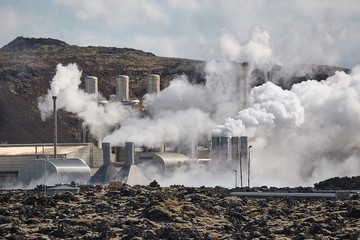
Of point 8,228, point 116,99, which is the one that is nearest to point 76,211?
point 8,228

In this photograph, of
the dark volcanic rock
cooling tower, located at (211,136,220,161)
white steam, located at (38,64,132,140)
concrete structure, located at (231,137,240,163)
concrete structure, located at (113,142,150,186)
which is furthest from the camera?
white steam, located at (38,64,132,140)

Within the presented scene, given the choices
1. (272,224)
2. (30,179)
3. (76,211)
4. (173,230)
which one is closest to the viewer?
(173,230)

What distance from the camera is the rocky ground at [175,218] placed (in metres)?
57.7

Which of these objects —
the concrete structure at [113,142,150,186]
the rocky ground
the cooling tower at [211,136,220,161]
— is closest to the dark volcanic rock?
the rocky ground

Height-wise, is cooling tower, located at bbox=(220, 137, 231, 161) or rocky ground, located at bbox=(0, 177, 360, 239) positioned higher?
cooling tower, located at bbox=(220, 137, 231, 161)

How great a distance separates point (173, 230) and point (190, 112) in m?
97.5

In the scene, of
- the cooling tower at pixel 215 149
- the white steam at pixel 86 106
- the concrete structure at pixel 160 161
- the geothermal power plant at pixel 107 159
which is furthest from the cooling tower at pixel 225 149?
the white steam at pixel 86 106

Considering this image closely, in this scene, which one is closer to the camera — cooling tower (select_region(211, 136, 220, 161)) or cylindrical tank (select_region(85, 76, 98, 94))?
cooling tower (select_region(211, 136, 220, 161))

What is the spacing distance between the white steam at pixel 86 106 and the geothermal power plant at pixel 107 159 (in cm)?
137

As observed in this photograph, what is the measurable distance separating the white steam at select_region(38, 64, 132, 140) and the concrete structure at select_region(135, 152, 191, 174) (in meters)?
18.4

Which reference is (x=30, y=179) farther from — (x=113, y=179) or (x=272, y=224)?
(x=272, y=224)

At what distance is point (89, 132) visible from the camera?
162 m

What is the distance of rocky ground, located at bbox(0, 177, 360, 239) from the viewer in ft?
189

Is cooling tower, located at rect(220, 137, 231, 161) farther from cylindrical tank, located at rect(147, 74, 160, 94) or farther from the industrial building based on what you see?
cylindrical tank, located at rect(147, 74, 160, 94)
